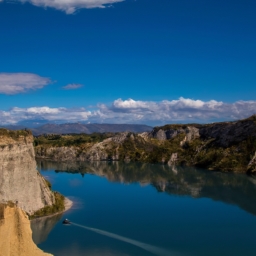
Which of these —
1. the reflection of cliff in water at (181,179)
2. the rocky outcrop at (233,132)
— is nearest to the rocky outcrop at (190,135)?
the rocky outcrop at (233,132)

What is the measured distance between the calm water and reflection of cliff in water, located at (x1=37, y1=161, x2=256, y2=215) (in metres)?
0.20

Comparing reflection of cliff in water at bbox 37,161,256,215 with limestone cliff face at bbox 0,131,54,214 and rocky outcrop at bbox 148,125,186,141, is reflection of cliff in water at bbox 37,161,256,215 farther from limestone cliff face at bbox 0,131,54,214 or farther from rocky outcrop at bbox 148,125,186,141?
limestone cliff face at bbox 0,131,54,214

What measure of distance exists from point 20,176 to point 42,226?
7110 millimetres

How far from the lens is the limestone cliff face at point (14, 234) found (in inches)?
1079

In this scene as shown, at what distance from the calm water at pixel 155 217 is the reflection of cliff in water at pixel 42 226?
0.38ft

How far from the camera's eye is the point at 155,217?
53719 mm

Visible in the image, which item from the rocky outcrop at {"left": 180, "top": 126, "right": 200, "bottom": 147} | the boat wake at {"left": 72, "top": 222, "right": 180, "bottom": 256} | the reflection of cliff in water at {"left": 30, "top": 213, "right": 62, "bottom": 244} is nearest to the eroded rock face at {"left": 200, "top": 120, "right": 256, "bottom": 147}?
the rocky outcrop at {"left": 180, "top": 126, "right": 200, "bottom": 147}

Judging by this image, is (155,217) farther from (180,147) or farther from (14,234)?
(180,147)

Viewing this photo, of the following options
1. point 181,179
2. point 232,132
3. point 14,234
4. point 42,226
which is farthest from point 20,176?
point 232,132

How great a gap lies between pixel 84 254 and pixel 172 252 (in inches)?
362

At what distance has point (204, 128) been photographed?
139 meters

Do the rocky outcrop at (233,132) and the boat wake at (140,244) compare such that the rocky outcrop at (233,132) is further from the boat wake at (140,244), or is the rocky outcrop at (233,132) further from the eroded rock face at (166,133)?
the boat wake at (140,244)

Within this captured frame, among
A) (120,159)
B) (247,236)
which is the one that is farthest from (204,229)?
(120,159)

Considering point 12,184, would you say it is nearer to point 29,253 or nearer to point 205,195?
point 29,253
